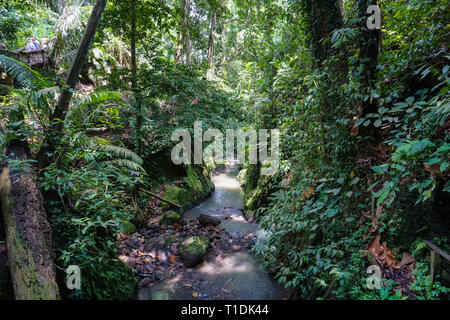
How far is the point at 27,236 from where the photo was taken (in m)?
2.49

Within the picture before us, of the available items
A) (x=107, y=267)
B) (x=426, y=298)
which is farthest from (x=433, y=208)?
(x=107, y=267)

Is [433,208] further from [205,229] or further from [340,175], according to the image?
[205,229]

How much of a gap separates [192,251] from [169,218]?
2.08 meters

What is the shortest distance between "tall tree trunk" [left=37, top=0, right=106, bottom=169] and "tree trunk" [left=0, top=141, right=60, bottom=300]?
0.52 metres

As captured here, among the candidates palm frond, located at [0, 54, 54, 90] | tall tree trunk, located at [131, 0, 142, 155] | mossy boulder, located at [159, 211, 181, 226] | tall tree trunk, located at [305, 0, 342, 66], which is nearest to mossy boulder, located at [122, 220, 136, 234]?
mossy boulder, located at [159, 211, 181, 226]

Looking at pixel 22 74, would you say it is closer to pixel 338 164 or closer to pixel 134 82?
pixel 134 82

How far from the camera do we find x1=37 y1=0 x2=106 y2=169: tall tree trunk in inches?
140

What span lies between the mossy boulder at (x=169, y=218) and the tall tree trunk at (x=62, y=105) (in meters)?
3.73

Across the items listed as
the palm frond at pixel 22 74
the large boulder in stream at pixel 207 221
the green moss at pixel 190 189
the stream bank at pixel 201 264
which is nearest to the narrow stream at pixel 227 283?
the stream bank at pixel 201 264

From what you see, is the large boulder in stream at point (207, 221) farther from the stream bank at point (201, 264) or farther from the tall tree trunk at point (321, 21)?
the tall tree trunk at point (321, 21)

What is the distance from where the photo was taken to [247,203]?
8.22 m

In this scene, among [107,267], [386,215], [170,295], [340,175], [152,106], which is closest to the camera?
[386,215]

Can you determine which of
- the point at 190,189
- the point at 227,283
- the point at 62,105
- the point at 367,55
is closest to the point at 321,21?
the point at 367,55
